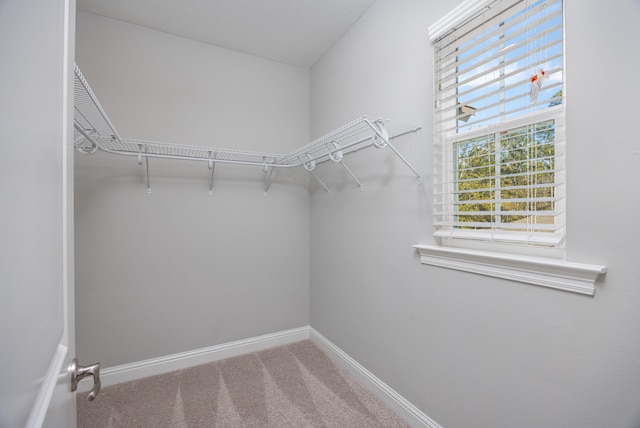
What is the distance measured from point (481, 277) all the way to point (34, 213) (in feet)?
4.58

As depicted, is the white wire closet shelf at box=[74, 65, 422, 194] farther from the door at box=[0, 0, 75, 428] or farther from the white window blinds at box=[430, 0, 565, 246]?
the door at box=[0, 0, 75, 428]

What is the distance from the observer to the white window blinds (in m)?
1.01

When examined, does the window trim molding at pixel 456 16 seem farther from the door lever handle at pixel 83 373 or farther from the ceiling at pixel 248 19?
the door lever handle at pixel 83 373

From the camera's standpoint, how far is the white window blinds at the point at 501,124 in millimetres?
1012

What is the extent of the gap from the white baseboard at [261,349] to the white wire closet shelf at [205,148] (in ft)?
4.14

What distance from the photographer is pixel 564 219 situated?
3.26 ft

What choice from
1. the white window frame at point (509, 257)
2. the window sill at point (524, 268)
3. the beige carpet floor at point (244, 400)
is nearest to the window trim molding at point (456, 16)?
the white window frame at point (509, 257)

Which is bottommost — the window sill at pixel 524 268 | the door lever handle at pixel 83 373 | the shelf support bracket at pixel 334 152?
the door lever handle at pixel 83 373

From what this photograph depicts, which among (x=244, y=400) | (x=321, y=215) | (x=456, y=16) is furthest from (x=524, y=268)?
(x=244, y=400)

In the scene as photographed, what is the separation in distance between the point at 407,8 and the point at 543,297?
1.57m

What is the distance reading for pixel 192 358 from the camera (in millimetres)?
2184

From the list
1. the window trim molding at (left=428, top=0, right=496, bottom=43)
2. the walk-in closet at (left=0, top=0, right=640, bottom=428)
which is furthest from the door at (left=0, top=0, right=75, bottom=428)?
the window trim molding at (left=428, top=0, right=496, bottom=43)

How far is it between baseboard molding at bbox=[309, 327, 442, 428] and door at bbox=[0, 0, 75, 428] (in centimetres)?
154

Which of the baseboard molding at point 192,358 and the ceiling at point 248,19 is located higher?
the ceiling at point 248,19
